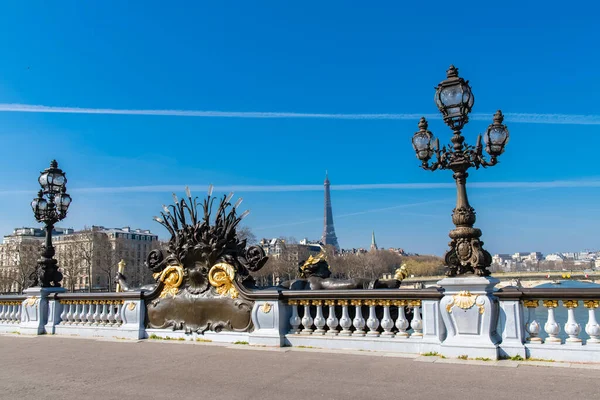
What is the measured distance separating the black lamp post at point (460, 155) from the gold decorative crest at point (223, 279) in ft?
14.9

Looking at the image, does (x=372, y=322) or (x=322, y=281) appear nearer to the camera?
(x=372, y=322)

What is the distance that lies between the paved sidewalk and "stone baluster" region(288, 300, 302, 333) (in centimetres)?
69

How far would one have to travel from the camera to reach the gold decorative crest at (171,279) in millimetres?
11523

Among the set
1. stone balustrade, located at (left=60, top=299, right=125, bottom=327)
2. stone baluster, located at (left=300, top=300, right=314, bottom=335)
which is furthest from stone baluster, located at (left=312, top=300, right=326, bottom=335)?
stone balustrade, located at (left=60, top=299, right=125, bottom=327)

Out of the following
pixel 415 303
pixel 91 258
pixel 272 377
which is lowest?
pixel 272 377

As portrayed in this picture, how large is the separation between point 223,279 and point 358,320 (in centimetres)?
320

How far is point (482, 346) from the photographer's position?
802 cm

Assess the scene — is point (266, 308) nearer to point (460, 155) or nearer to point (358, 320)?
point (358, 320)

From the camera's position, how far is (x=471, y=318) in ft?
26.8

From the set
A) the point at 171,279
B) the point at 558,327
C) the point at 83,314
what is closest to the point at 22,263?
the point at 83,314

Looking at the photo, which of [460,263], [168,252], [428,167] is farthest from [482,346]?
[168,252]

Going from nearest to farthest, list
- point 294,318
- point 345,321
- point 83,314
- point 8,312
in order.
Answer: point 345,321 → point 294,318 → point 83,314 → point 8,312

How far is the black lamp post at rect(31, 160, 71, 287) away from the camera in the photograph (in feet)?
47.0

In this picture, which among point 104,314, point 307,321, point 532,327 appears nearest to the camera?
point 532,327
